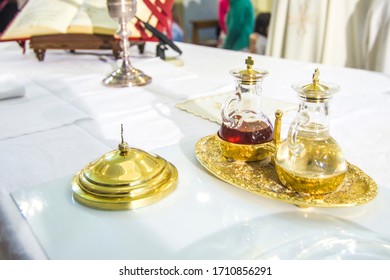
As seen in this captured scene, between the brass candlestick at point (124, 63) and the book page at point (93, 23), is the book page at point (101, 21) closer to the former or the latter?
the book page at point (93, 23)

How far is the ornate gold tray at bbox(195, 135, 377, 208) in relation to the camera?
40 centimetres

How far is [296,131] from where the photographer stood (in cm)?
41

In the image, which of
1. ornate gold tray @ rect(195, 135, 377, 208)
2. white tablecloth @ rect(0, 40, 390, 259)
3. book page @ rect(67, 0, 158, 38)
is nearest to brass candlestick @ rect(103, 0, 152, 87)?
white tablecloth @ rect(0, 40, 390, 259)

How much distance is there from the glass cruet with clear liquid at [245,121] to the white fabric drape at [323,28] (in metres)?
1.36

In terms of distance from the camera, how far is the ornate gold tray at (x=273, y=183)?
40 cm

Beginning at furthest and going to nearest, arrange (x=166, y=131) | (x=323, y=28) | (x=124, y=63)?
(x=323, y=28) < (x=124, y=63) < (x=166, y=131)

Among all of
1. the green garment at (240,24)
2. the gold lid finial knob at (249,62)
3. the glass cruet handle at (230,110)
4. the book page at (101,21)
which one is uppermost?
the gold lid finial knob at (249,62)

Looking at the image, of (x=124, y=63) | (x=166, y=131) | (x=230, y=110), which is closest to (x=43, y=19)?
(x=124, y=63)

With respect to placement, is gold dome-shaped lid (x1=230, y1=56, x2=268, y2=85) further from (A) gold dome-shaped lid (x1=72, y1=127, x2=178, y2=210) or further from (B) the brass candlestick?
(B) the brass candlestick

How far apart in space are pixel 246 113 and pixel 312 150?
4.5 inches

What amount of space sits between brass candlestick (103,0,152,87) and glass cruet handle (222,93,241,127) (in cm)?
51

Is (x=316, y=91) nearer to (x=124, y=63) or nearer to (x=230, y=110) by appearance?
(x=230, y=110)

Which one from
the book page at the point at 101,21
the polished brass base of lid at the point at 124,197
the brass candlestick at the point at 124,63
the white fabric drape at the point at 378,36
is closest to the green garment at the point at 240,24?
the white fabric drape at the point at 378,36

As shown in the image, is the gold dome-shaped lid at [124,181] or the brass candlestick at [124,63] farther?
the brass candlestick at [124,63]
